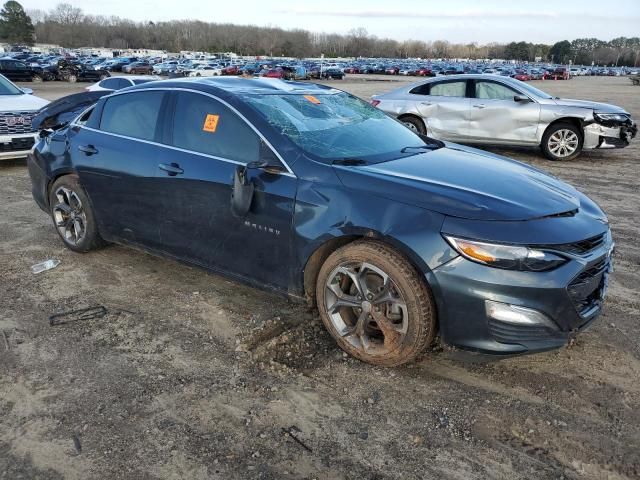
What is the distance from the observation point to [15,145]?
8.77 meters

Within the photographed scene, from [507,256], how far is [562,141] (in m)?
8.21

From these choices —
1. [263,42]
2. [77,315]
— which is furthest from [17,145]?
[263,42]

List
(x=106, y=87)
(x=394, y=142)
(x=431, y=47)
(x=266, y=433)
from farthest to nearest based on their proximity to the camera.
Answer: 1. (x=431, y=47)
2. (x=106, y=87)
3. (x=394, y=142)
4. (x=266, y=433)

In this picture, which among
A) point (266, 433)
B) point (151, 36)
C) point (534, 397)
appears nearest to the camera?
point (266, 433)

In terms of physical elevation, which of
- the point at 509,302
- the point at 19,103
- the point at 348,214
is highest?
the point at 19,103

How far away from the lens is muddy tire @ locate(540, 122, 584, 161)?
9984 millimetres

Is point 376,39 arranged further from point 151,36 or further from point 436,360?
point 436,360

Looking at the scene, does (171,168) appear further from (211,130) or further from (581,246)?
(581,246)

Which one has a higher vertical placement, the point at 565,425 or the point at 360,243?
the point at 360,243

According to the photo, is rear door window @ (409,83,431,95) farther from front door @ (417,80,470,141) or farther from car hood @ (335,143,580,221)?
car hood @ (335,143,580,221)

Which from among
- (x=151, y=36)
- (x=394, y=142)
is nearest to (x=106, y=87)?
(x=394, y=142)

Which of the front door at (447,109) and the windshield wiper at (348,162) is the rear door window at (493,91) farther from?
the windshield wiper at (348,162)

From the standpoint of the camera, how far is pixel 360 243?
10.5ft

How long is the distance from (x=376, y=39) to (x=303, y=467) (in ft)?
682
